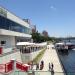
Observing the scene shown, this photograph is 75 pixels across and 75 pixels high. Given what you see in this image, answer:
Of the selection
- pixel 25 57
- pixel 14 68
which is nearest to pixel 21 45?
pixel 25 57

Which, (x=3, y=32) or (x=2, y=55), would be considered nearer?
(x=2, y=55)

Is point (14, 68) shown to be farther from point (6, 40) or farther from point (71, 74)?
point (6, 40)

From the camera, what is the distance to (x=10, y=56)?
30.5m

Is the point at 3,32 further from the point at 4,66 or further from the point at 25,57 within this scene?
the point at 4,66

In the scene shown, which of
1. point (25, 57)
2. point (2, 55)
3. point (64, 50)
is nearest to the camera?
point (2, 55)

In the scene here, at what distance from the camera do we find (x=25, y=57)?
40.0 m

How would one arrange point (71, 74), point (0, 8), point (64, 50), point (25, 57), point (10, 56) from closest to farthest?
point (71, 74)
point (10, 56)
point (0, 8)
point (25, 57)
point (64, 50)

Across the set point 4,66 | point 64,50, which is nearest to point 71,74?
point 4,66

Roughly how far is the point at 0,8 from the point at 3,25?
4.10 m

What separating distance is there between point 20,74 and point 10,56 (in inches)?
390

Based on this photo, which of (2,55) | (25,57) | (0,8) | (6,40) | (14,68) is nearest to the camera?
(14,68)

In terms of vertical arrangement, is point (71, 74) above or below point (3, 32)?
below

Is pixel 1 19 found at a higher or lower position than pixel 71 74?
higher

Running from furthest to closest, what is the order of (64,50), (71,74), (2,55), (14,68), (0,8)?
(64,50) → (0,8) → (2,55) → (14,68) → (71,74)
